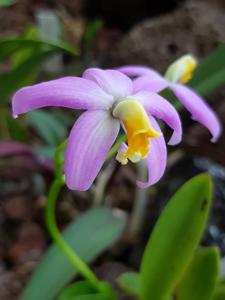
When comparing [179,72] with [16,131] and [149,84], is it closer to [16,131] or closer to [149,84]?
[149,84]

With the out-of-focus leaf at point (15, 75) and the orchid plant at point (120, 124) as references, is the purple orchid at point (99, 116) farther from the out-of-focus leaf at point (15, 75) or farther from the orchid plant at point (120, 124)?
the out-of-focus leaf at point (15, 75)

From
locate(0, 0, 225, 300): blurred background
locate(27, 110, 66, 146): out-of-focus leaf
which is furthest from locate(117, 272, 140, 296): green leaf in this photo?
locate(27, 110, 66, 146): out-of-focus leaf

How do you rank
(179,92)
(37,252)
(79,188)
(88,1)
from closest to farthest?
(79,188) → (179,92) → (37,252) → (88,1)

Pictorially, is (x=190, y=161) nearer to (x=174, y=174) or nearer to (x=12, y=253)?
(x=174, y=174)

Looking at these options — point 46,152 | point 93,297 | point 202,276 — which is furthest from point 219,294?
point 46,152

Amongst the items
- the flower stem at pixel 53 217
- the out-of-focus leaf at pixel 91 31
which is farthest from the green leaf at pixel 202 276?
the out-of-focus leaf at pixel 91 31

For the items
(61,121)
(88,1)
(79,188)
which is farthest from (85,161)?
(88,1)
